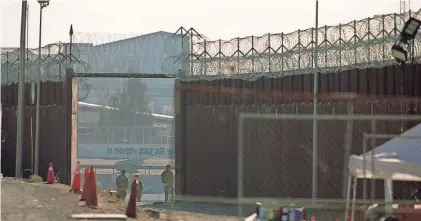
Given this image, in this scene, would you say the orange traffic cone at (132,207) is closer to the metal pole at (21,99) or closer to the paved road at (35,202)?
the paved road at (35,202)

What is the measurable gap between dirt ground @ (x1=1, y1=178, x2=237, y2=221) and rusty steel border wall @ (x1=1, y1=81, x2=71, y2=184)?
6291 millimetres

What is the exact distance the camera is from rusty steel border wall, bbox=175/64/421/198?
20.7 m

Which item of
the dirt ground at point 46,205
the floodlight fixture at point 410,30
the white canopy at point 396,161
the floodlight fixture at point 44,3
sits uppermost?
the floodlight fixture at point 44,3

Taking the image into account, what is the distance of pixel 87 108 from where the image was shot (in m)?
86.8

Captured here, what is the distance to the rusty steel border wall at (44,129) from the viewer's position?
28953mm

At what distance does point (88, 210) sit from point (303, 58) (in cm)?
834

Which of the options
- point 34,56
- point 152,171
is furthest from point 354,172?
point 152,171

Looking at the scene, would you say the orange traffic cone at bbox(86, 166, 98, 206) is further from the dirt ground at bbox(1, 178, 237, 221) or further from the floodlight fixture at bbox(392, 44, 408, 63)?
the floodlight fixture at bbox(392, 44, 408, 63)

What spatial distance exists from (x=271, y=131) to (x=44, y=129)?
9288 millimetres

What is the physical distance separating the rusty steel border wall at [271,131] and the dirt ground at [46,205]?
282cm

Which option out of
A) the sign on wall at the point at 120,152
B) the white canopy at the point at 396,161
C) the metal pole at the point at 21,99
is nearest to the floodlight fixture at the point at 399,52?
the white canopy at the point at 396,161

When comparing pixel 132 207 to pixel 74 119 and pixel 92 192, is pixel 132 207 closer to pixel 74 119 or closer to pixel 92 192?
pixel 92 192

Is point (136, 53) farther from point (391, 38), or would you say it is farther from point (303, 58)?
point (391, 38)

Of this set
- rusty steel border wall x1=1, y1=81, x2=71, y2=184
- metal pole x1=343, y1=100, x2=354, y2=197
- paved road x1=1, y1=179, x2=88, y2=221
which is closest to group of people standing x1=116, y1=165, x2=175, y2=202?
rusty steel border wall x1=1, y1=81, x2=71, y2=184
